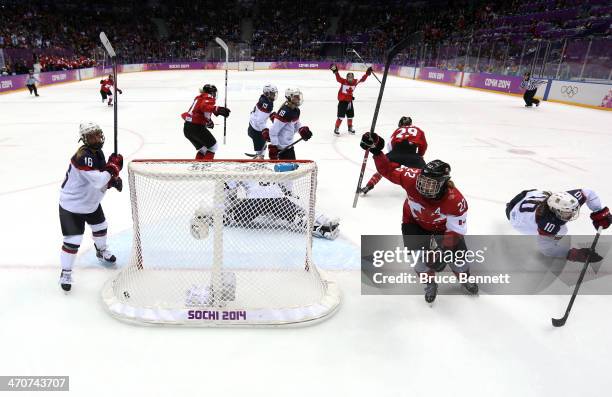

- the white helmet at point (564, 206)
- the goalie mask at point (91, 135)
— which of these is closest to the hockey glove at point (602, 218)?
the white helmet at point (564, 206)

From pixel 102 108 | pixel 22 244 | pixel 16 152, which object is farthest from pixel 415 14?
pixel 22 244

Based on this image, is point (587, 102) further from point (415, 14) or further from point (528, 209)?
point (415, 14)

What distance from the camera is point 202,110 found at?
476 cm

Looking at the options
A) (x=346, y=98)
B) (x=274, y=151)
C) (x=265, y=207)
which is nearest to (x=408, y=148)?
(x=274, y=151)

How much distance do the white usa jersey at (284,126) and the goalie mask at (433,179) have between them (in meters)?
2.40

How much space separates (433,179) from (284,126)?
2.55 meters

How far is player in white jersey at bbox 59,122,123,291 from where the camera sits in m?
2.55

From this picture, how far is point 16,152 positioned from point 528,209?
23.9 ft

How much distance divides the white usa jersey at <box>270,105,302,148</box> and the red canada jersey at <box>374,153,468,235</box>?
6.47 feet

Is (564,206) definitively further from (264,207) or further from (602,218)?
(264,207)

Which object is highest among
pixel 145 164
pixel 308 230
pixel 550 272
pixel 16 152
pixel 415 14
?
pixel 415 14

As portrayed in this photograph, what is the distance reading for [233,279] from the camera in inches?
103

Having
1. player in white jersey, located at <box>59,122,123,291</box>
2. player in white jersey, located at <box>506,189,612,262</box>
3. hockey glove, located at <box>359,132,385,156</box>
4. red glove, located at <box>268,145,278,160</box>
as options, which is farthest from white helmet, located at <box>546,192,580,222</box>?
player in white jersey, located at <box>59,122,123,291</box>

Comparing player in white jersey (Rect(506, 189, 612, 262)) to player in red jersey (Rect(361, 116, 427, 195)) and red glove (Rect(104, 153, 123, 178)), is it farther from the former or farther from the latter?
red glove (Rect(104, 153, 123, 178))
